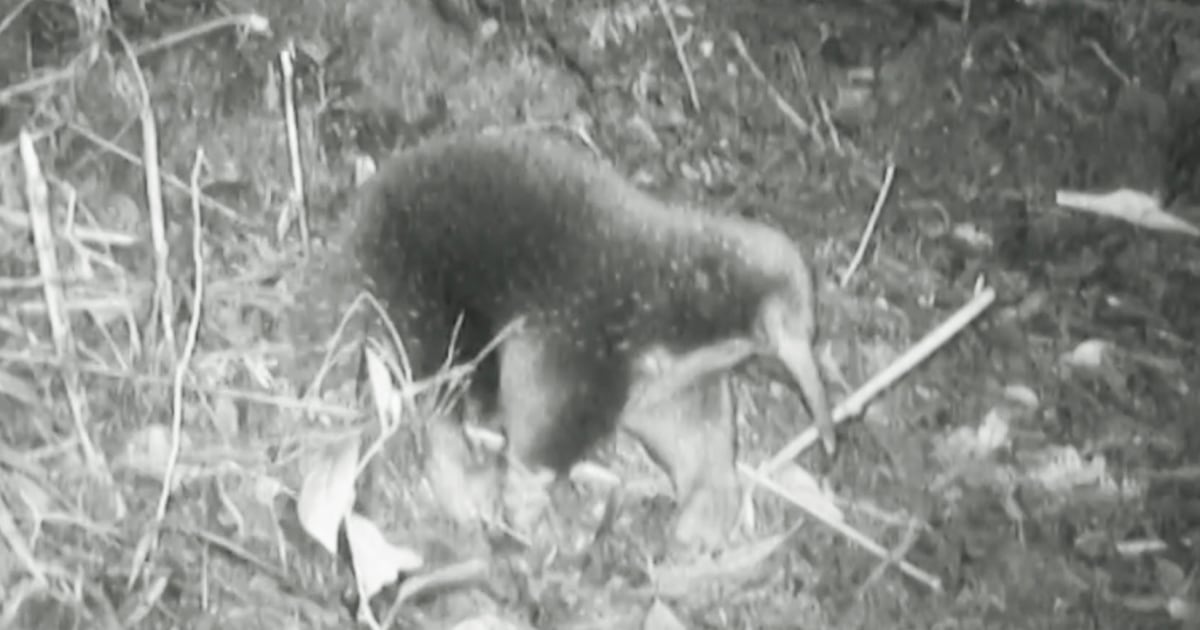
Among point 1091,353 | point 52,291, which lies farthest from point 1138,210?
point 52,291

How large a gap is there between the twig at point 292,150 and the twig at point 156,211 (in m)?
0.06

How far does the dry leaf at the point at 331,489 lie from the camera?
719 mm

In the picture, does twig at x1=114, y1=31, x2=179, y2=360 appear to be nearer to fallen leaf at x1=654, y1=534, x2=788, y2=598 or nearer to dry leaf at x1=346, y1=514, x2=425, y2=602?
dry leaf at x1=346, y1=514, x2=425, y2=602

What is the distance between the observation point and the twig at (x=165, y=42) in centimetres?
74

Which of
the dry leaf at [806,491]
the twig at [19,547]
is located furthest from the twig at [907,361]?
the twig at [19,547]

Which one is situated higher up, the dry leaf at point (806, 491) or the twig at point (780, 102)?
the twig at point (780, 102)

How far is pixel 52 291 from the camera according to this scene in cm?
74

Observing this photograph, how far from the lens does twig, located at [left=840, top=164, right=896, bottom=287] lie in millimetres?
708

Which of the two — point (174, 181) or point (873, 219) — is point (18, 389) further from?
point (873, 219)

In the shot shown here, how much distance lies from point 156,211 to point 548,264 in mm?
195

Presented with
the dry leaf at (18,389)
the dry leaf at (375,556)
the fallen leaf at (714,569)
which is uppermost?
the dry leaf at (18,389)

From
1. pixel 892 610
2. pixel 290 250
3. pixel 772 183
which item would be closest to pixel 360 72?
pixel 290 250

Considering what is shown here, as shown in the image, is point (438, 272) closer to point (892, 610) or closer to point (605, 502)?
point (605, 502)

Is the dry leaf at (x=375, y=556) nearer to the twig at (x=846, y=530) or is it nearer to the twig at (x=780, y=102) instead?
the twig at (x=846, y=530)
